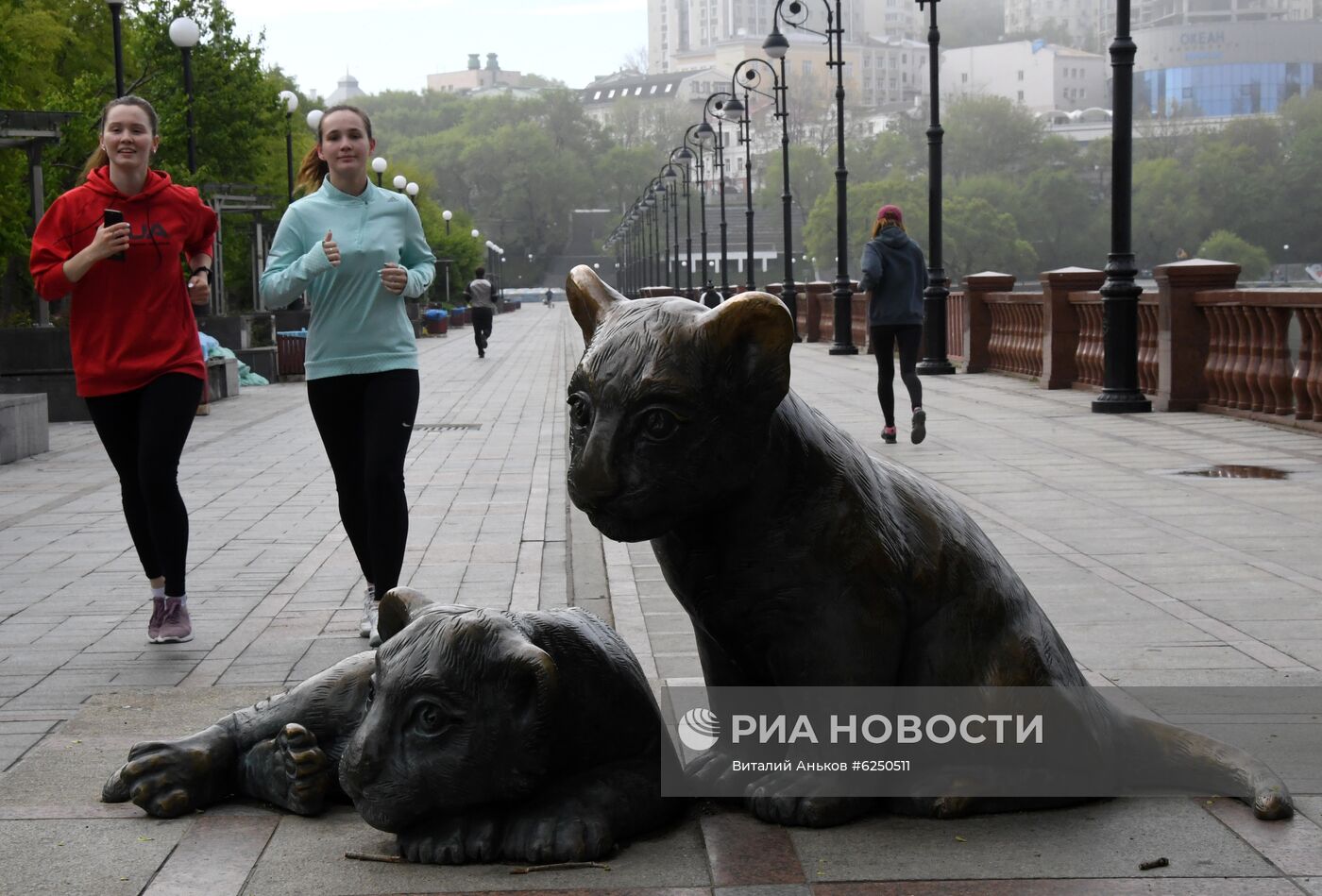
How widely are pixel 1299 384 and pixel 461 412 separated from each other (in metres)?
9.93

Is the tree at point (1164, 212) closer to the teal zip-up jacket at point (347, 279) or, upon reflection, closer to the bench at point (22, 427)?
the bench at point (22, 427)

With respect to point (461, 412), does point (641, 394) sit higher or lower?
higher

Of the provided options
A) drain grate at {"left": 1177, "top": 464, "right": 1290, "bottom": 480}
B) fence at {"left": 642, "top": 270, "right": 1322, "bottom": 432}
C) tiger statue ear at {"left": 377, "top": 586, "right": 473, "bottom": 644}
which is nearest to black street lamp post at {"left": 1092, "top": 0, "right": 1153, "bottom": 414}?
fence at {"left": 642, "top": 270, "right": 1322, "bottom": 432}

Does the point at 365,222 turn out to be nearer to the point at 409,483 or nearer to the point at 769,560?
the point at 769,560

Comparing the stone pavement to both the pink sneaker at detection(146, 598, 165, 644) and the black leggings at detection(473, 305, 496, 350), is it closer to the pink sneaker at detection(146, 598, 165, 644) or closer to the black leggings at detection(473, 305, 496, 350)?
the pink sneaker at detection(146, 598, 165, 644)

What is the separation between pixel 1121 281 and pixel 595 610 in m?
11.8

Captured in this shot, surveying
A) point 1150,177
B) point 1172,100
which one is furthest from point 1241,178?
point 1172,100

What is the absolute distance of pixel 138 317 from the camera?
20.5ft

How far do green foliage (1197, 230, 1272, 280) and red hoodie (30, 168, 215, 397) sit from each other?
10233 cm

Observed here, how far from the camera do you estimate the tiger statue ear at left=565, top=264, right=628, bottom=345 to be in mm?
3604

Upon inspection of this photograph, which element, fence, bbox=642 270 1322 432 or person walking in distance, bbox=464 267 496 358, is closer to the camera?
fence, bbox=642 270 1322 432

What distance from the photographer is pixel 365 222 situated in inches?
256

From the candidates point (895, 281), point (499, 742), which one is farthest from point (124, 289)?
point (895, 281)

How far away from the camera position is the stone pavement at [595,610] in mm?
3596
